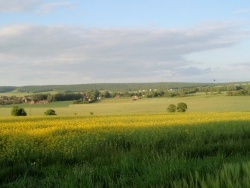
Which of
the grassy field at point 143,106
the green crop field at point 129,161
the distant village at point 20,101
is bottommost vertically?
the grassy field at point 143,106

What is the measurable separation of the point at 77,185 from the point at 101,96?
99.9 meters

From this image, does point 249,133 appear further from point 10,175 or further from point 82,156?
point 10,175

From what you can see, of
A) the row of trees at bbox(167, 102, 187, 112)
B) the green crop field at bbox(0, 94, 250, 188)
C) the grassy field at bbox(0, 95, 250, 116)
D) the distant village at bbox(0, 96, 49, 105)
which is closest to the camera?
the green crop field at bbox(0, 94, 250, 188)

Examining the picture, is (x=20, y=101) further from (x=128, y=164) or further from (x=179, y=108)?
(x=128, y=164)

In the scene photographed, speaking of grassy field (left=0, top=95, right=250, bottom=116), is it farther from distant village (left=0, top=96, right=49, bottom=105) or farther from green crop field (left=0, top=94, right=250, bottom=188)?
green crop field (left=0, top=94, right=250, bottom=188)

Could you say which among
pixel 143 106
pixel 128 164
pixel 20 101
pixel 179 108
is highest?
pixel 128 164

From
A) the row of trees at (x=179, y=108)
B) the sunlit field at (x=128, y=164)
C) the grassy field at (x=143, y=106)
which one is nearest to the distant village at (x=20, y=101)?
the grassy field at (x=143, y=106)

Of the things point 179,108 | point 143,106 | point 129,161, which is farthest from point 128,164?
point 143,106

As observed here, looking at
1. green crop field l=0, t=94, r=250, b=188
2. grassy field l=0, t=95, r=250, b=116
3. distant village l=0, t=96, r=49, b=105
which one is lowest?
grassy field l=0, t=95, r=250, b=116

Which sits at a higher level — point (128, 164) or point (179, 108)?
point (128, 164)

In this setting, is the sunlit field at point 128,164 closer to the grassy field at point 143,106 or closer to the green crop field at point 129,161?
the green crop field at point 129,161

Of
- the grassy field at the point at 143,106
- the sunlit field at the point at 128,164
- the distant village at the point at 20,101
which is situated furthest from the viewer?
the distant village at the point at 20,101

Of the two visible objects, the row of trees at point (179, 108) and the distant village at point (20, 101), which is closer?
the row of trees at point (179, 108)

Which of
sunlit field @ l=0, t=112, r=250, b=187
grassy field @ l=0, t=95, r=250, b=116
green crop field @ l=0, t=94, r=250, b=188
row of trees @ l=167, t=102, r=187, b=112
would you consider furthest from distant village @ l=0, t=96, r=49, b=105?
sunlit field @ l=0, t=112, r=250, b=187
